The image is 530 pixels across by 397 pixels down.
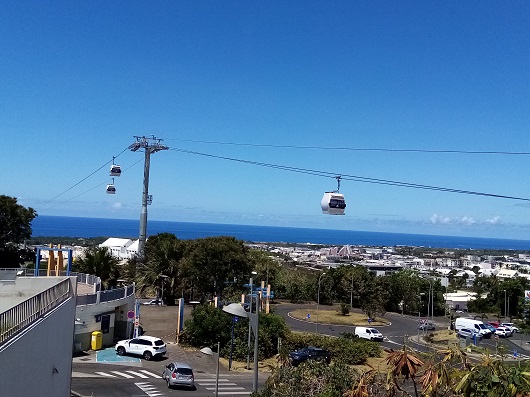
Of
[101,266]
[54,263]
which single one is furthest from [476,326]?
[54,263]

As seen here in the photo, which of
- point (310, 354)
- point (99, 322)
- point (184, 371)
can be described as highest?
point (99, 322)

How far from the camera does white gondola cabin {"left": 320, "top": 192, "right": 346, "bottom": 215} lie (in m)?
17.0

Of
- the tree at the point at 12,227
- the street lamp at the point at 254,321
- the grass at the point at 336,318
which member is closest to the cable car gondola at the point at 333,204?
the street lamp at the point at 254,321

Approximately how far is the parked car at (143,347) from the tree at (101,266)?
26.4 feet

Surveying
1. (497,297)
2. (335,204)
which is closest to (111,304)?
(335,204)

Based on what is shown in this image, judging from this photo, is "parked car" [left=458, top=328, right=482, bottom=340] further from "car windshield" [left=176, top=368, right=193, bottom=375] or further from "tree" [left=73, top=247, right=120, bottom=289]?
"tree" [left=73, top=247, right=120, bottom=289]

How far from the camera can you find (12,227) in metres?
46.9

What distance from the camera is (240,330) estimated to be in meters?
29.9

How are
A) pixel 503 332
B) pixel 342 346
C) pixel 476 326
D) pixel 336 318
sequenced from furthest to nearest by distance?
pixel 336 318 → pixel 503 332 → pixel 476 326 → pixel 342 346

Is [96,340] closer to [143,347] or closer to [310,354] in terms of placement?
[143,347]

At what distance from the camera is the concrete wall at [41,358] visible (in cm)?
933

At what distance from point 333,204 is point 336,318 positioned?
99.8 ft

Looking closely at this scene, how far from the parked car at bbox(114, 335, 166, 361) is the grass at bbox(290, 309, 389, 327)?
18.9 m

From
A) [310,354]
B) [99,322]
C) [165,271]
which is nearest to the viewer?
[310,354]
